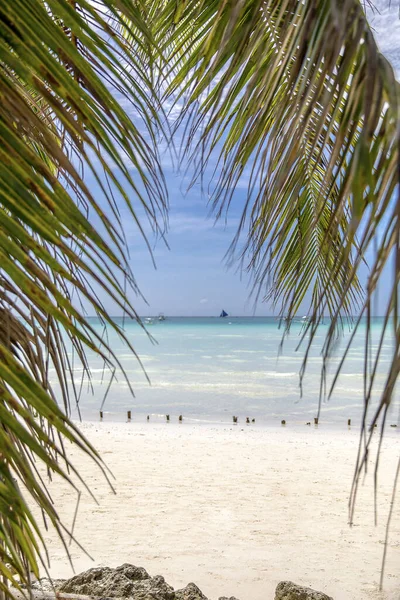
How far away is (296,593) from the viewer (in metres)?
2.45

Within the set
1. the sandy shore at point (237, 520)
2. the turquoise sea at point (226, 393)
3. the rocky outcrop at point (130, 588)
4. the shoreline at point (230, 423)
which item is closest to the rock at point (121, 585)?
the rocky outcrop at point (130, 588)

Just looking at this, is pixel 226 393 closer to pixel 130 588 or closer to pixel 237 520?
pixel 237 520

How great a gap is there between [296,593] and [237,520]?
101 inches

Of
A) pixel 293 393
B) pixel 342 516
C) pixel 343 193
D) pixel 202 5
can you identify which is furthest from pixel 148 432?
pixel 343 193

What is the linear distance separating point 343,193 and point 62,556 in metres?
3.92

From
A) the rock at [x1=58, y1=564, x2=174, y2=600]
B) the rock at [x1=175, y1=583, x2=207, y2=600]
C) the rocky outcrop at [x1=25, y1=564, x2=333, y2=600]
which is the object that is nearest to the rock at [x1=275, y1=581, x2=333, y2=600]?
the rocky outcrop at [x1=25, y1=564, x2=333, y2=600]

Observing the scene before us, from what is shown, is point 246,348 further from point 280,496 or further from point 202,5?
point 202,5

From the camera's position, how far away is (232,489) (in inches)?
241

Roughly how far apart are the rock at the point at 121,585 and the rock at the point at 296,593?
538 millimetres

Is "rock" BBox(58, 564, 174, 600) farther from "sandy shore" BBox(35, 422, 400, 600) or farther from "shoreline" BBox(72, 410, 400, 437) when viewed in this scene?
"shoreline" BBox(72, 410, 400, 437)

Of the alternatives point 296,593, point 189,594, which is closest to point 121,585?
point 189,594

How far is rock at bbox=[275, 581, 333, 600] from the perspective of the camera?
7.86 ft

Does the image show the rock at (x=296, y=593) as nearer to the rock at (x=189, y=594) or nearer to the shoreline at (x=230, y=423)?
the rock at (x=189, y=594)

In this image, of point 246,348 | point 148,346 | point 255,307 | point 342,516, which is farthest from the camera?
point 148,346
